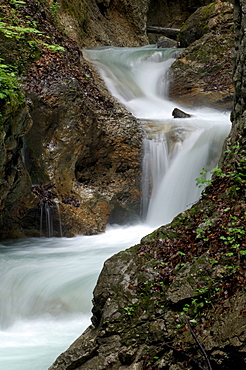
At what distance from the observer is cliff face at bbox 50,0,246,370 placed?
267 centimetres

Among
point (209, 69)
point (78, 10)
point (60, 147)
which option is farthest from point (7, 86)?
point (78, 10)

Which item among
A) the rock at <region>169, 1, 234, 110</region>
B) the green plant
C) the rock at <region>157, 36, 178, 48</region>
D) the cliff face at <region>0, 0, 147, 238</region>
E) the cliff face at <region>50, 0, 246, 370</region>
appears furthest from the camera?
the rock at <region>157, 36, 178, 48</region>

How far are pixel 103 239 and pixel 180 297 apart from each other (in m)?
5.05

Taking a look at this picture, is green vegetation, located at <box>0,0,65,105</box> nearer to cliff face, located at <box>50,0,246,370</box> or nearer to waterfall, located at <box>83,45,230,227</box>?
waterfall, located at <box>83,45,230,227</box>

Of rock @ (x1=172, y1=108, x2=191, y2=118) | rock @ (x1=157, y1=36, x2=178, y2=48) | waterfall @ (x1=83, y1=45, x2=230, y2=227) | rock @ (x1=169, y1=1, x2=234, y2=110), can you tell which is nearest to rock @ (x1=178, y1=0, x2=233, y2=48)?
rock @ (x1=169, y1=1, x2=234, y2=110)

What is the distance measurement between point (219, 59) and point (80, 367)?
11.2m

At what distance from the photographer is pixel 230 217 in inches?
142

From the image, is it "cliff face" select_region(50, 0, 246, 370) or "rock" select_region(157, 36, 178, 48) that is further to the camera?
"rock" select_region(157, 36, 178, 48)

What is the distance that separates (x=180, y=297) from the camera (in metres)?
3.11

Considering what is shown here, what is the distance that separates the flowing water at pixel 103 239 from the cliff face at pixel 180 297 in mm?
1315

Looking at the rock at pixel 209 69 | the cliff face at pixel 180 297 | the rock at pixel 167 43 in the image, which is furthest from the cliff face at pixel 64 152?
the rock at pixel 167 43

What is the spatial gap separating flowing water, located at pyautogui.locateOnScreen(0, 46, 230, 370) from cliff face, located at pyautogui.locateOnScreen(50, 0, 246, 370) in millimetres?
1315

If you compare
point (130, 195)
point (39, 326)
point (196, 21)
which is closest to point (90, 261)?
point (39, 326)

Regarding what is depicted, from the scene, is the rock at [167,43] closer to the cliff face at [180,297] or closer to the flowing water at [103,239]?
the flowing water at [103,239]
